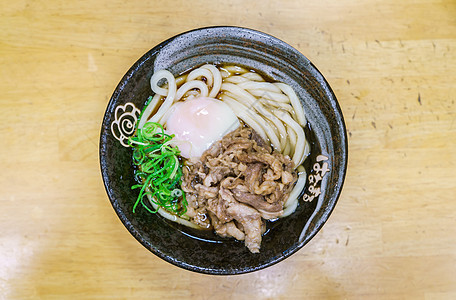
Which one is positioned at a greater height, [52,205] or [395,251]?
[52,205]

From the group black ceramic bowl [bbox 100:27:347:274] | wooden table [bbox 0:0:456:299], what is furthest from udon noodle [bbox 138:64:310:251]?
wooden table [bbox 0:0:456:299]

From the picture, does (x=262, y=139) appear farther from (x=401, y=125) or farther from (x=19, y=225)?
(x=19, y=225)

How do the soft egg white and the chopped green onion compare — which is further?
the soft egg white

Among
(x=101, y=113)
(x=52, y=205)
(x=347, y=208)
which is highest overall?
(x=101, y=113)

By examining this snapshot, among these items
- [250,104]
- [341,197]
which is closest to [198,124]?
[250,104]

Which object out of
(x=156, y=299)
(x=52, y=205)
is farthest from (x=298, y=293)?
(x=52, y=205)

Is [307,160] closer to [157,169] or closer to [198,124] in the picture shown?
[198,124]

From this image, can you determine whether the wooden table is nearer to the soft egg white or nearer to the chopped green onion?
the chopped green onion
